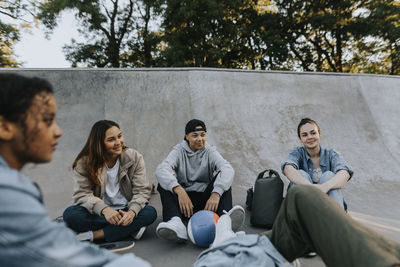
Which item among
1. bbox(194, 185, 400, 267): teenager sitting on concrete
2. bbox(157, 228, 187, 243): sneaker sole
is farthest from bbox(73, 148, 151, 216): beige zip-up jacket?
bbox(194, 185, 400, 267): teenager sitting on concrete

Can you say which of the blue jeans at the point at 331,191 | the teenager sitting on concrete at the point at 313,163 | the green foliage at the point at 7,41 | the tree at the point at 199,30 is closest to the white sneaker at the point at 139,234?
the teenager sitting on concrete at the point at 313,163

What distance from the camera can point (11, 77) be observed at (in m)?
0.72

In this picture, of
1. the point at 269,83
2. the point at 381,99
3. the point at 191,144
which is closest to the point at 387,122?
the point at 381,99

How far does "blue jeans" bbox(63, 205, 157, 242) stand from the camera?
2170 mm

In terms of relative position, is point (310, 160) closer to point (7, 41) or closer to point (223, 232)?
point (223, 232)

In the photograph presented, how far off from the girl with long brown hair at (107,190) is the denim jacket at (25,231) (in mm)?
1521

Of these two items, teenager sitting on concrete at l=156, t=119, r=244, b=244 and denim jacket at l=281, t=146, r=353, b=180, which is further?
denim jacket at l=281, t=146, r=353, b=180

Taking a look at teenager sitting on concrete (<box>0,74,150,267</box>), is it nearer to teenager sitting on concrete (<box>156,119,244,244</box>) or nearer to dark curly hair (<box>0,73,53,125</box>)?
dark curly hair (<box>0,73,53,125</box>)

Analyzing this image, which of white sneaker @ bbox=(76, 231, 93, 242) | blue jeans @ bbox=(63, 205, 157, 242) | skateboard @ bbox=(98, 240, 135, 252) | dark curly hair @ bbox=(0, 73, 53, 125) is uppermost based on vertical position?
dark curly hair @ bbox=(0, 73, 53, 125)

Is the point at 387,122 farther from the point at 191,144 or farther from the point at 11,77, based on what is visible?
the point at 11,77

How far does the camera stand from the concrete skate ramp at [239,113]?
4.54m

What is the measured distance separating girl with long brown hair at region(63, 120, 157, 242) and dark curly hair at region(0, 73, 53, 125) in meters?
1.55

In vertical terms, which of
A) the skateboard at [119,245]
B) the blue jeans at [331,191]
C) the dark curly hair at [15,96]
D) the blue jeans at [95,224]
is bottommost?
the skateboard at [119,245]

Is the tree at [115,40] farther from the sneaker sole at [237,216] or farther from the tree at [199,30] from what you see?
the sneaker sole at [237,216]
